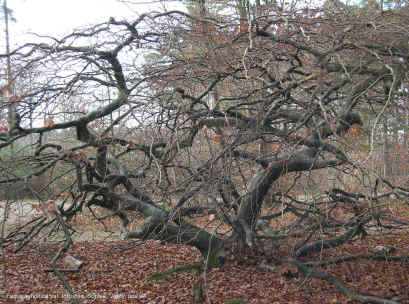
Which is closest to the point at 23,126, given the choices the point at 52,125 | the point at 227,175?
the point at 52,125

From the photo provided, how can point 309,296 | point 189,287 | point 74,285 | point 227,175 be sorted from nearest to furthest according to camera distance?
1. point 227,175
2. point 309,296
3. point 189,287
4. point 74,285

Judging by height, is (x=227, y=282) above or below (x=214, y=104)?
below

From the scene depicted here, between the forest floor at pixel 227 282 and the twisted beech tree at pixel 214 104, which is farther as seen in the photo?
the forest floor at pixel 227 282

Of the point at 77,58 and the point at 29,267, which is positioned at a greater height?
the point at 77,58

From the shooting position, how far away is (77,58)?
4.09 m

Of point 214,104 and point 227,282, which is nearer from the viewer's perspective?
point 214,104

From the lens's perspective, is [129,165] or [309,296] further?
[129,165]

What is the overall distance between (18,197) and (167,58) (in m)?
2.59

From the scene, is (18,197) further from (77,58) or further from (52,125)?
(77,58)

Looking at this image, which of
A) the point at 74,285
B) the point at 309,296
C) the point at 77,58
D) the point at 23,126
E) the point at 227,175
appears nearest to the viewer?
the point at 227,175

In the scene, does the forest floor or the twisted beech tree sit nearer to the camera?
the twisted beech tree

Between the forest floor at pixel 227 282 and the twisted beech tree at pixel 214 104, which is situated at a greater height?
the twisted beech tree at pixel 214 104

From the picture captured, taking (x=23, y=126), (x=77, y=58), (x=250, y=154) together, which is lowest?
(x=250, y=154)

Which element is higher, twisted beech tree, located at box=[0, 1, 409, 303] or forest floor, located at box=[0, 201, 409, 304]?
twisted beech tree, located at box=[0, 1, 409, 303]
